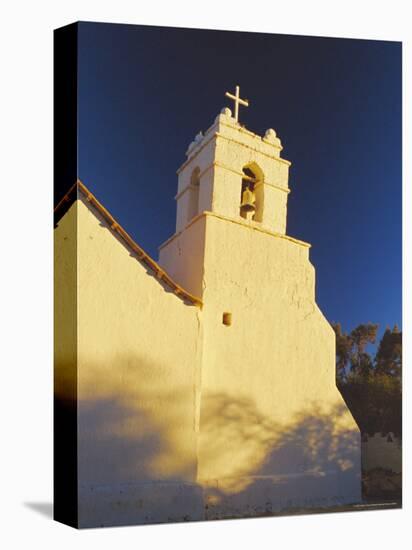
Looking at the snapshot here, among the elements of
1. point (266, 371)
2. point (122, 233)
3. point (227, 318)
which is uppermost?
point (122, 233)

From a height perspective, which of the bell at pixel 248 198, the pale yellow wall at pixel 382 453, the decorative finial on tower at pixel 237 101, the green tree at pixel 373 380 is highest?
the decorative finial on tower at pixel 237 101

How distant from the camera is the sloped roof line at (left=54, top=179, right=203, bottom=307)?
10102mm

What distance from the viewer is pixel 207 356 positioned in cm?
1094

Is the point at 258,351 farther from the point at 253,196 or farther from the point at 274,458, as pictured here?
the point at 253,196

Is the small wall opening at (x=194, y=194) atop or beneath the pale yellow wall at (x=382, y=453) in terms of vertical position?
atop

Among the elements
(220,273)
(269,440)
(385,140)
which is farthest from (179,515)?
(385,140)

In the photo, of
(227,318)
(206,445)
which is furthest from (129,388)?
(227,318)

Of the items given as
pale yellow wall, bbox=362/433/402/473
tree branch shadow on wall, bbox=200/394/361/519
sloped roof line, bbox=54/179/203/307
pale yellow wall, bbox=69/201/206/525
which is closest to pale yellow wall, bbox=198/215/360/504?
tree branch shadow on wall, bbox=200/394/361/519

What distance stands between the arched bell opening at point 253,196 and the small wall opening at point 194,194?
602mm

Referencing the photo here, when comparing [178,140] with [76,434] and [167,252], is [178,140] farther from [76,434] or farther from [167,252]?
[76,434]

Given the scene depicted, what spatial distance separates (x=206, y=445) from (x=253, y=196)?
3470 millimetres

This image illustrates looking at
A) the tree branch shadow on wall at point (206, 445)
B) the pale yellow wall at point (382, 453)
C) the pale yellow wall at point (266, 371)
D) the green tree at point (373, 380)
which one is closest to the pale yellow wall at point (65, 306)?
the tree branch shadow on wall at point (206, 445)

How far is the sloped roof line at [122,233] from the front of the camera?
33.1 feet

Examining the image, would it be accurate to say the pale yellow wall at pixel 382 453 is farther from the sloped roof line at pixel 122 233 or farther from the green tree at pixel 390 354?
the sloped roof line at pixel 122 233
